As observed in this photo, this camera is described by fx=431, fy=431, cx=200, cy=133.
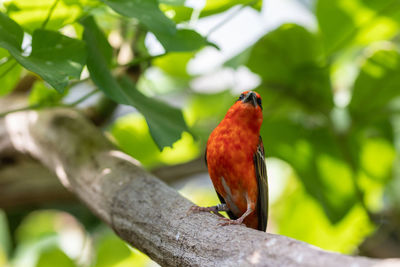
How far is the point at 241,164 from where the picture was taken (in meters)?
1.98

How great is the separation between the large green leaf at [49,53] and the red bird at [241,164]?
2.85 ft

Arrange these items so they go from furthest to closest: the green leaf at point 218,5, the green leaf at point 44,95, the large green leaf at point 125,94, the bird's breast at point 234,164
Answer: the bird's breast at point 234,164, the green leaf at point 44,95, the green leaf at point 218,5, the large green leaf at point 125,94

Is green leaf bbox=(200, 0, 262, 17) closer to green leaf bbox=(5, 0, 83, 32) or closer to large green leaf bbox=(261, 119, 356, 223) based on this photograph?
green leaf bbox=(5, 0, 83, 32)

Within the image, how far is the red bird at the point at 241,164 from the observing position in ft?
6.50

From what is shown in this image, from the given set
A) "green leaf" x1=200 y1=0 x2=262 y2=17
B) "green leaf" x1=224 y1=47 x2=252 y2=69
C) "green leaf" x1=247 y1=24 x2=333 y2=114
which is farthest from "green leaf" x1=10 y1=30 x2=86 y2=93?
"green leaf" x1=247 y1=24 x2=333 y2=114

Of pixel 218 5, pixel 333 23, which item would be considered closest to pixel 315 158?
pixel 333 23

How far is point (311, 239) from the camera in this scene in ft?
8.91

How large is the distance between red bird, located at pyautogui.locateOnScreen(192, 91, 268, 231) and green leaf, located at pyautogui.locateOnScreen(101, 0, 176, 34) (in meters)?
0.78

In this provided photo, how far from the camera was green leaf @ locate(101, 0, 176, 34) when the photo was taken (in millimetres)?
1365

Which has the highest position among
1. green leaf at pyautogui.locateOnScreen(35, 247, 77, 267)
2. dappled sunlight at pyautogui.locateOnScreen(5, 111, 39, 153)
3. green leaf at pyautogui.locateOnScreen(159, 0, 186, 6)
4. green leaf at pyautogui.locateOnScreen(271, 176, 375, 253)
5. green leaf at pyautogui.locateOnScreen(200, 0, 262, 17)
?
green leaf at pyautogui.locateOnScreen(159, 0, 186, 6)

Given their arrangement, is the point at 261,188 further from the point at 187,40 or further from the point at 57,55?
the point at 57,55

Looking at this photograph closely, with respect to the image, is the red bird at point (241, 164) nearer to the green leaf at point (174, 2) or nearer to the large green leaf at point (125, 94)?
the large green leaf at point (125, 94)

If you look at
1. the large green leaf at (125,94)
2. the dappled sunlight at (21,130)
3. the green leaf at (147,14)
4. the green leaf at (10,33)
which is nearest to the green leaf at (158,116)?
the large green leaf at (125,94)

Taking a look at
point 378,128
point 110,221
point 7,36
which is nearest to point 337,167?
point 378,128
